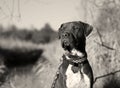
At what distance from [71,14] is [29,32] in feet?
0.92

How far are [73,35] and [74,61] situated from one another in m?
0.12

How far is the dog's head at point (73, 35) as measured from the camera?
1582 mm

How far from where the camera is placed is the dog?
157 centimetres

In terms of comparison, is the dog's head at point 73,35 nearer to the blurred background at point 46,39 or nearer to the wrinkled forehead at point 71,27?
the wrinkled forehead at point 71,27

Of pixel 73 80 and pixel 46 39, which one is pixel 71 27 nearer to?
pixel 73 80

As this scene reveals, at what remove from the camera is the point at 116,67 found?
6.99 feet

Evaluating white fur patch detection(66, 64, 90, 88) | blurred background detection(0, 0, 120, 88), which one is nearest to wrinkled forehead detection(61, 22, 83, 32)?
white fur patch detection(66, 64, 90, 88)

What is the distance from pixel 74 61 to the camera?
1597 mm

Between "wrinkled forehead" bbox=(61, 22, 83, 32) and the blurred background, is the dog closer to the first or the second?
"wrinkled forehead" bbox=(61, 22, 83, 32)

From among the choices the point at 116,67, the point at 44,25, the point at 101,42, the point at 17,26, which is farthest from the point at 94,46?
the point at 17,26

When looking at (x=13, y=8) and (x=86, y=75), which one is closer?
(x=86, y=75)

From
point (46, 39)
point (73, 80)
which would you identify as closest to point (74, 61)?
point (73, 80)

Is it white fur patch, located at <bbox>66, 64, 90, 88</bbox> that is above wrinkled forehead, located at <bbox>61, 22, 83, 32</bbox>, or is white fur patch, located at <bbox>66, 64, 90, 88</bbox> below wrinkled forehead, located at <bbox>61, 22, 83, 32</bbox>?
below

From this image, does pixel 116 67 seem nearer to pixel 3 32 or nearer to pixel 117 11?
pixel 117 11
